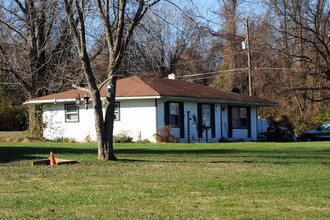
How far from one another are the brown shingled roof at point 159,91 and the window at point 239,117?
798 millimetres

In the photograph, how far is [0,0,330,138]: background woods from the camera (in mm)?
14523

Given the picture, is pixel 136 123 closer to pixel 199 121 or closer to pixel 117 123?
pixel 117 123

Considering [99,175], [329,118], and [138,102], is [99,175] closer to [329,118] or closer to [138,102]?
[138,102]

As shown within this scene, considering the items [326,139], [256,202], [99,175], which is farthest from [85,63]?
[326,139]

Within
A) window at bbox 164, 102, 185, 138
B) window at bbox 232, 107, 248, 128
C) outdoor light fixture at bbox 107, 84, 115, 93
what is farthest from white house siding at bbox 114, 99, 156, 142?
outdoor light fixture at bbox 107, 84, 115, 93

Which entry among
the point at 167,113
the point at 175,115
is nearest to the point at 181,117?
the point at 175,115

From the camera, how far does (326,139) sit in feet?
105

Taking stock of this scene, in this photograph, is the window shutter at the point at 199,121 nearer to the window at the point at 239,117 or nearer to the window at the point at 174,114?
the window at the point at 174,114

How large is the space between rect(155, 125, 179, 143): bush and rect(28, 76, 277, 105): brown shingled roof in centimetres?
188

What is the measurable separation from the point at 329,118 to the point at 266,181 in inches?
1132

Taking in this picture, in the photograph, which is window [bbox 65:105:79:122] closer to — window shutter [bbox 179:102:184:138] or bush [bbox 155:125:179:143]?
bush [bbox 155:125:179:143]

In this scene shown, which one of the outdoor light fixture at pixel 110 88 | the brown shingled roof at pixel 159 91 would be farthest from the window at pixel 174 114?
the outdoor light fixture at pixel 110 88

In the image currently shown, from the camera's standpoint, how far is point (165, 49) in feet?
72.4

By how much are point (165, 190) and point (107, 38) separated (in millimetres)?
6749
